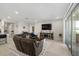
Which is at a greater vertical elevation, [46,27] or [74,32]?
[46,27]

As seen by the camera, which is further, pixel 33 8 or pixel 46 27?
pixel 46 27

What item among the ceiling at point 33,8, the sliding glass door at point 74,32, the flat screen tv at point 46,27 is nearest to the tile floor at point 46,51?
the sliding glass door at point 74,32

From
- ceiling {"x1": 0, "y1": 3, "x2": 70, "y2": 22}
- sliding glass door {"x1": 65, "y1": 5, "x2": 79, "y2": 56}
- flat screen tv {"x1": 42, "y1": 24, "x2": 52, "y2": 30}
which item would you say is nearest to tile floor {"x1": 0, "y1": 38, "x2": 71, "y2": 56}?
sliding glass door {"x1": 65, "y1": 5, "x2": 79, "y2": 56}

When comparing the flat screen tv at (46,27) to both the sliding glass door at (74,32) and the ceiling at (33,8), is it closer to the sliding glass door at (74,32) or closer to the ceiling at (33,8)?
the ceiling at (33,8)

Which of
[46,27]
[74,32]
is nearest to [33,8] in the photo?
[74,32]

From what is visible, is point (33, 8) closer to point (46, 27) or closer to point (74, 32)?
point (74, 32)

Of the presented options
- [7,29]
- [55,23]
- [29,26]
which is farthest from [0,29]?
[55,23]

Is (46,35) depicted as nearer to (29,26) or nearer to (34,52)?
(29,26)

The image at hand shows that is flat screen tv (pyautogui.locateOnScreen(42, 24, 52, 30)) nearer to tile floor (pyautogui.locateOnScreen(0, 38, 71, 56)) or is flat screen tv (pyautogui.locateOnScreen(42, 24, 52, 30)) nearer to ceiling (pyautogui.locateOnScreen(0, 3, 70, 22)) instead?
ceiling (pyautogui.locateOnScreen(0, 3, 70, 22))

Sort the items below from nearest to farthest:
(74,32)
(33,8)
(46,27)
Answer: (74,32) → (33,8) → (46,27)

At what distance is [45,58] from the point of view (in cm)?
128

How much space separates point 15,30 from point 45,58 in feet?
34.9

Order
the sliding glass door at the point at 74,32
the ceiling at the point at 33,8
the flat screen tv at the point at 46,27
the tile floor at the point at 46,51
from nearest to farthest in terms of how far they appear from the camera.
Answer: the sliding glass door at the point at 74,32
the ceiling at the point at 33,8
the tile floor at the point at 46,51
the flat screen tv at the point at 46,27

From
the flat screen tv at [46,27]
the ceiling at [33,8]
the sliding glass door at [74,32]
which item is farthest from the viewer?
the flat screen tv at [46,27]
